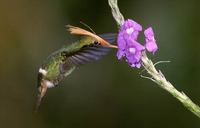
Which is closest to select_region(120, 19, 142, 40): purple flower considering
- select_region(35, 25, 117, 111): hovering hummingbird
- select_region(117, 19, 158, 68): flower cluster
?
select_region(117, 19, 158, 68): flower cluster

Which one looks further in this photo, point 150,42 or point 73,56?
point 73,56

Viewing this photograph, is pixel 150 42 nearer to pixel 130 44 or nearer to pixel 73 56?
pixel 130 44

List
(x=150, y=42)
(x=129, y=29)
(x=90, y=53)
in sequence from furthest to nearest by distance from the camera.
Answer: (x=90, y=53) < (x=150, y=42) < (x=129, y=29)

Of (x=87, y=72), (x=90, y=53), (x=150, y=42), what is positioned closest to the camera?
(x=150, y=42)

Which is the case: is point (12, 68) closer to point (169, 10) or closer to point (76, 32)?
point (169, 10)

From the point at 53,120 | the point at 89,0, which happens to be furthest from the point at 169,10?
the point at 53,120

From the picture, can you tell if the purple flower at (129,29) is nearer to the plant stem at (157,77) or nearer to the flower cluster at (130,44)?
the flower cluster at (130,44)

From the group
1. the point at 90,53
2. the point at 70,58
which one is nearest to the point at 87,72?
the point at 70,58

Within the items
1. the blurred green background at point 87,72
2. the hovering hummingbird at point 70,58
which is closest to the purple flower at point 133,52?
the hovering hummingbird at point 70,58
